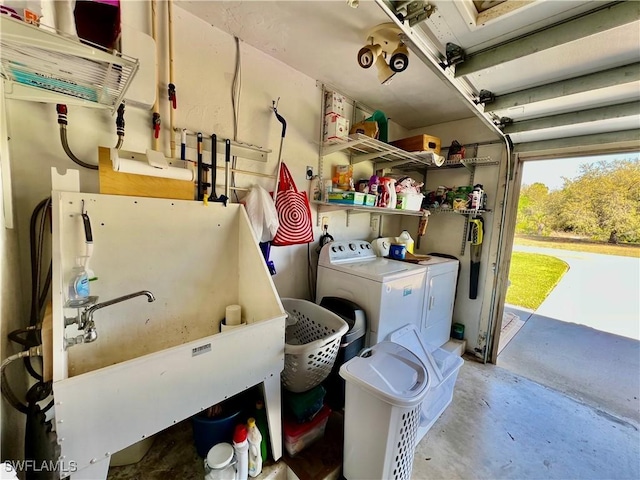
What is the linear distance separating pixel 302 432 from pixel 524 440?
1.52 m

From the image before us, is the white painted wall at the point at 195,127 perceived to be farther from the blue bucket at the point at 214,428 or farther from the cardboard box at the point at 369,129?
the blue bucket at the point at 214,428

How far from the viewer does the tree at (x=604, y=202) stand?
83.3 inches

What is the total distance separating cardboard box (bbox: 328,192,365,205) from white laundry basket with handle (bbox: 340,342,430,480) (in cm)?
110

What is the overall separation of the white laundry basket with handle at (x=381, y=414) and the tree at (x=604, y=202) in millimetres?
2591

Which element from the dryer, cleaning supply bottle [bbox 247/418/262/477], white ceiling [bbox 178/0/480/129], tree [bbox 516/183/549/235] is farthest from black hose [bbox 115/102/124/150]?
tree [bbox 516/183/549/235]

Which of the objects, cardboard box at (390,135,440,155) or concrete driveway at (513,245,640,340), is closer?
cardboard box at (390,135,440,155)

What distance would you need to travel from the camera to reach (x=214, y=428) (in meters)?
1.13

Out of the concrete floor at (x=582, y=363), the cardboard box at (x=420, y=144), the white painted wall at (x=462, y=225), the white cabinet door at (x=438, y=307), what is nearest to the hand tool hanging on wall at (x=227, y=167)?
the cardboard box at (x=420, y=144)

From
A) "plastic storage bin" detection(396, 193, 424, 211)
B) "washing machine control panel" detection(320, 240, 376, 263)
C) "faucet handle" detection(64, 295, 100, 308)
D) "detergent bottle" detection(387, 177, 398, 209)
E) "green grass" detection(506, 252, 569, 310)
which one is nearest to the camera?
"faucet handle" detection(64, 295, 100, 308)

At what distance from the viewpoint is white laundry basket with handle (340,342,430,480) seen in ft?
3.37

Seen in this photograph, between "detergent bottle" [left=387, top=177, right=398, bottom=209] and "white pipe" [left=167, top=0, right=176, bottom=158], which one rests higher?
"white pipe" [left=167, top=0, right=176, bottom=158]

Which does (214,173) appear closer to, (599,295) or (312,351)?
(312,351)

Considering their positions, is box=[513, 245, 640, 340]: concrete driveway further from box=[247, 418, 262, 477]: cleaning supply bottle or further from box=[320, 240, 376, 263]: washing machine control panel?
box=[247, 418, 262, 477]: cleaning supply bottle

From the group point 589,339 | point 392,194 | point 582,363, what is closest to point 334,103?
point 392,194
